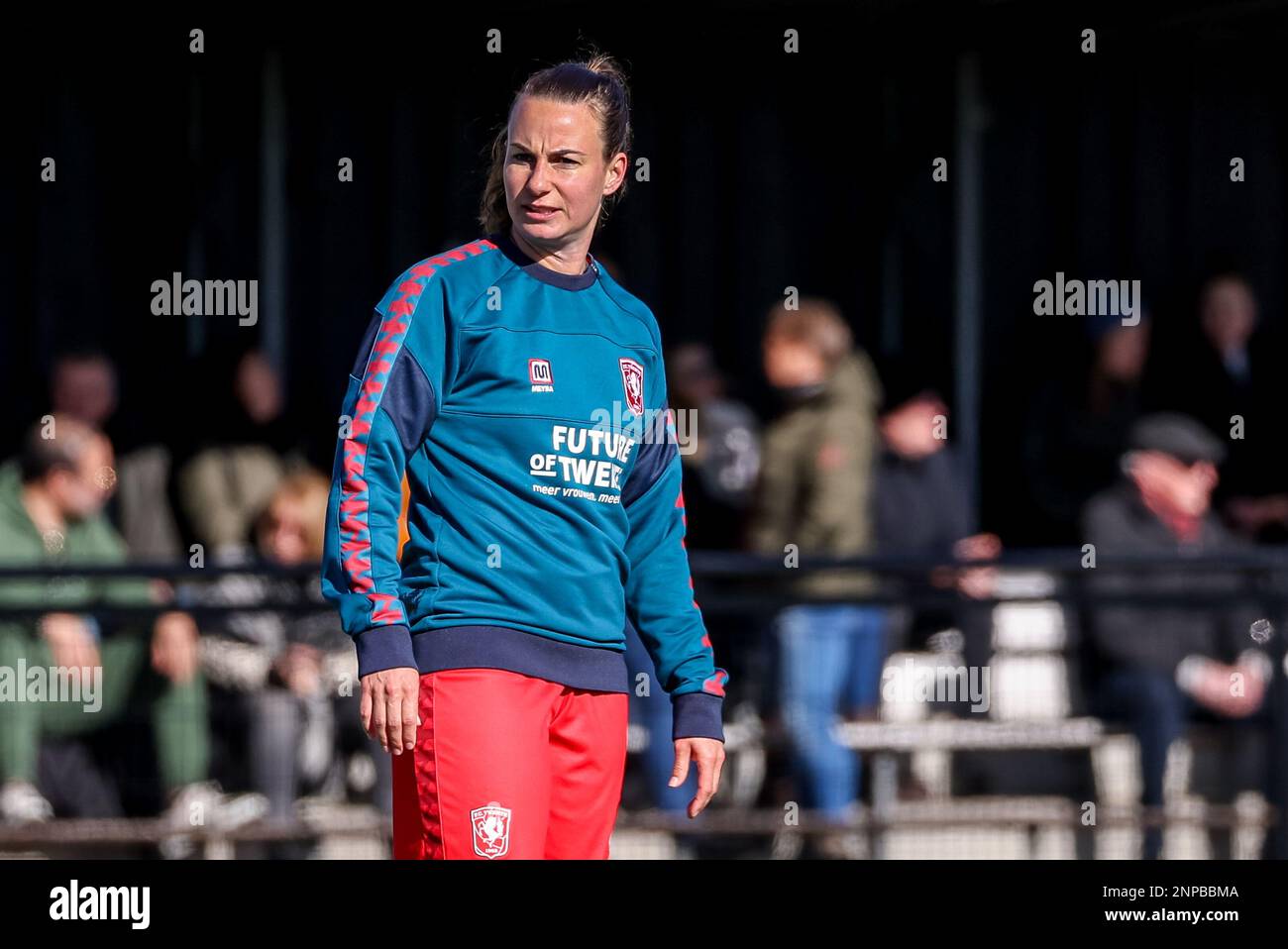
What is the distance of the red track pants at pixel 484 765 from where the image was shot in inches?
147

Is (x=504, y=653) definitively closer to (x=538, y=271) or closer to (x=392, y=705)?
(x=392, y=705)

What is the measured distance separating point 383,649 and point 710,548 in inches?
197

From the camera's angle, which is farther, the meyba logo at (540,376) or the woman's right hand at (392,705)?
the meyba logo at (540,376)

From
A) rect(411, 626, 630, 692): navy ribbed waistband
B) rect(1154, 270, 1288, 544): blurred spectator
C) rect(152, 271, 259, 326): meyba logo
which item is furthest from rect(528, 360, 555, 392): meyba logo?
rect(152, 271, 259, 326): meyba logo

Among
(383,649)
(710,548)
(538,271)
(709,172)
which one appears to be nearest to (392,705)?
(383,649)

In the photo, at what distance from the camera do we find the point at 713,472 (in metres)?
8.64

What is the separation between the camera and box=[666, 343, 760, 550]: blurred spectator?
8.55 meters

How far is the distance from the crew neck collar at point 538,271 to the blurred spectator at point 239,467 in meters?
4.52

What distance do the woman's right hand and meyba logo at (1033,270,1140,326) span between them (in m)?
7.86

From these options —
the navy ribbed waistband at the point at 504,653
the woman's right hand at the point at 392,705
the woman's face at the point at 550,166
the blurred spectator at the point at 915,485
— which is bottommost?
the woman's right hand at the point at 392,705

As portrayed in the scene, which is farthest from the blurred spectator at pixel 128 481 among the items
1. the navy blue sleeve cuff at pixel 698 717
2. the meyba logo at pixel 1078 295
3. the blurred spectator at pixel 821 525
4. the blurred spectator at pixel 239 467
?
the meyba logo at pixel 1078 295

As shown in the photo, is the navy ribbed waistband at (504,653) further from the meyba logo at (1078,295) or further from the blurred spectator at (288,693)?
the meyba logo at (1078,295)

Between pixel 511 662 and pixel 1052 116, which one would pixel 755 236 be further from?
pixel 511 662

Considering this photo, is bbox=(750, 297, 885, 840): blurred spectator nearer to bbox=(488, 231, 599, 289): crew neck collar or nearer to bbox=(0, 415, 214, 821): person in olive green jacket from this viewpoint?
bbox=(0, 415, 214, 821): person in olive green jacket
